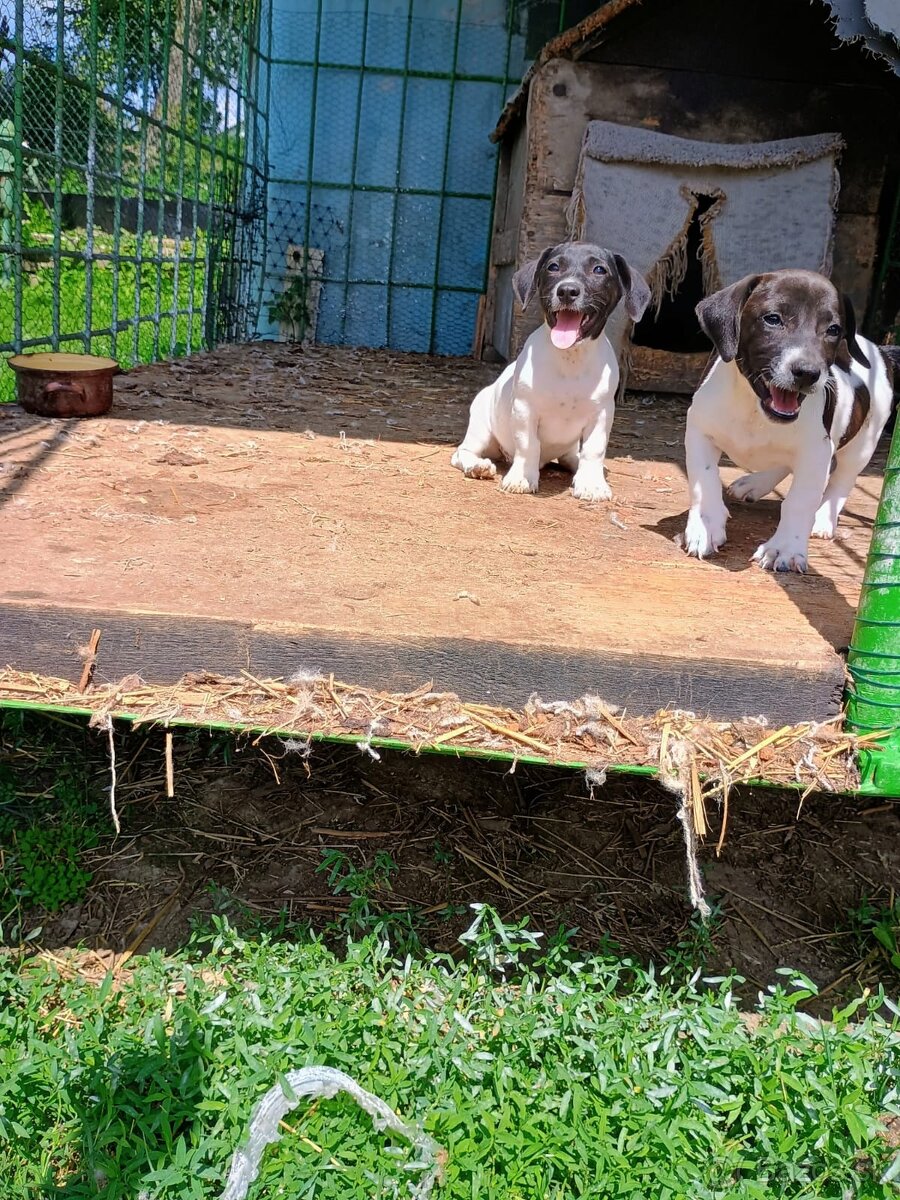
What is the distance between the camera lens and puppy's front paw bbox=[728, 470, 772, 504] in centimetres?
465

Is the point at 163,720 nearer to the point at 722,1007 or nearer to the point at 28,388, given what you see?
the point at 722,1007

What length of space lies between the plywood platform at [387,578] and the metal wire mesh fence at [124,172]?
2.22 metres

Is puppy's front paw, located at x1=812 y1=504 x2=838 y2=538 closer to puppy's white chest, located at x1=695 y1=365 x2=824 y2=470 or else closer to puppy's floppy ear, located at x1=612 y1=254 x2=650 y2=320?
puppy's white chest, located at x1=695 y1=365 x2=824 y2=470

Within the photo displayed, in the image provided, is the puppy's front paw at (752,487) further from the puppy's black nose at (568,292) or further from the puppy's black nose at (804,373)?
the puppy's black nose at (804,373)

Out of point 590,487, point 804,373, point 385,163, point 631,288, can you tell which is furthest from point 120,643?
point 385,163

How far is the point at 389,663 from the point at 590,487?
223 centimetres

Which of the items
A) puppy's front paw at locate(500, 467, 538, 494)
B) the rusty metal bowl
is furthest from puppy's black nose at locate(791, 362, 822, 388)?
the rusty metal bowl

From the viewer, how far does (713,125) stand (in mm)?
8477

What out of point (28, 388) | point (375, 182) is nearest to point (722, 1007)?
point (28, 388)

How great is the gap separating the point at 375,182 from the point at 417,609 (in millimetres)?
11649

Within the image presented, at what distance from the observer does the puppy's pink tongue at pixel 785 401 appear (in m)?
3.38

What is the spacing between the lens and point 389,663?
2.67m

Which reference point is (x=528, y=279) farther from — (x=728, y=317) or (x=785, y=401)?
(x=785, y=401)

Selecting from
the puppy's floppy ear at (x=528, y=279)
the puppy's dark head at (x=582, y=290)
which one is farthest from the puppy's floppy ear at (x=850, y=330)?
the puppy's floppy ear at (x=528, y=279)
